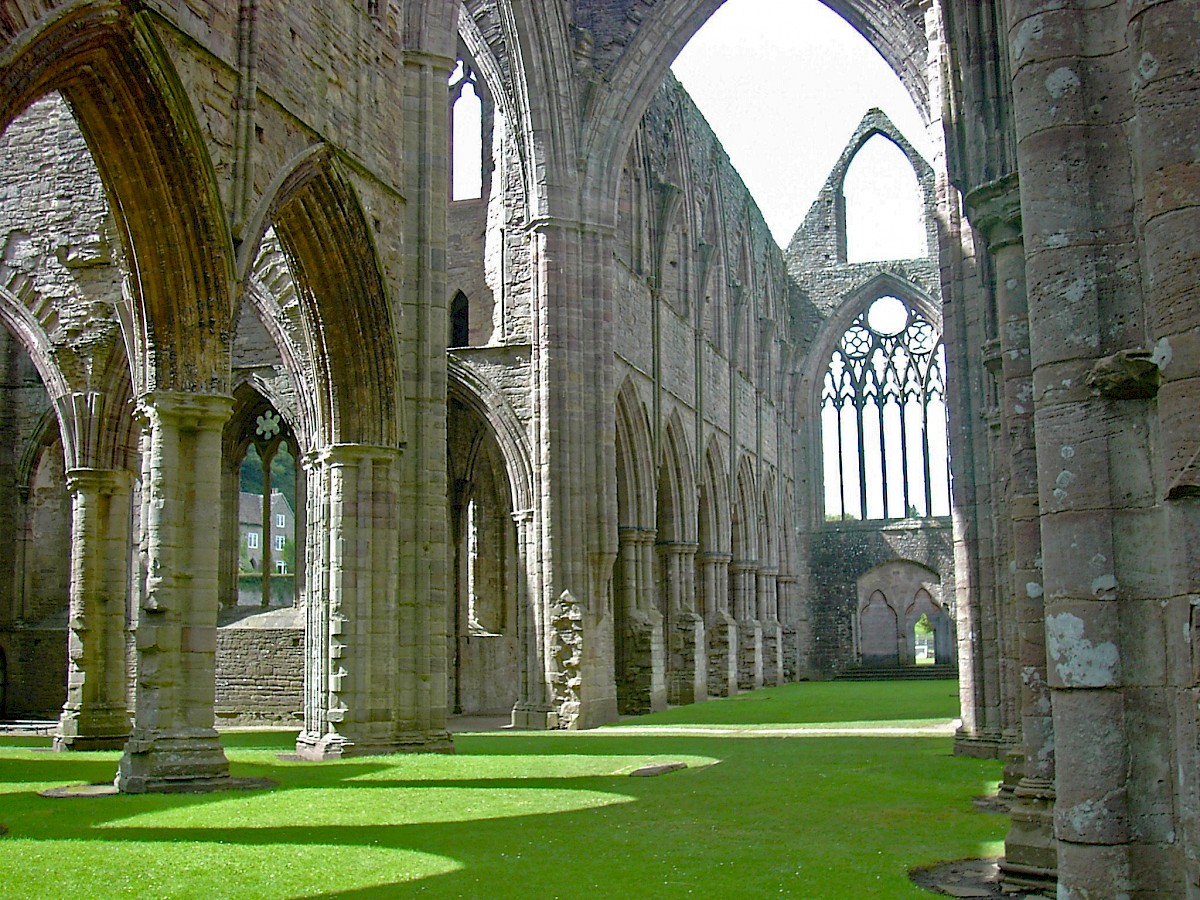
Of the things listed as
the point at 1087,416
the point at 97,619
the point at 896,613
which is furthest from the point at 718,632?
the point at 1087,416

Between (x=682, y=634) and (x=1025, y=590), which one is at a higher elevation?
(x=1025, y=590)

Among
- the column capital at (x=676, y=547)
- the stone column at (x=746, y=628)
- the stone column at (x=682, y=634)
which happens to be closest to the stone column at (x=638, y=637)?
the stone column at (x=682, y=634)

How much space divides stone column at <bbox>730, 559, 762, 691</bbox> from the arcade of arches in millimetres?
134

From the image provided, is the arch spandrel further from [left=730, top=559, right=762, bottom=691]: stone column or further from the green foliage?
the green foliage

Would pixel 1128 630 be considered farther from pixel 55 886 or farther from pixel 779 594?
pixel 779 594

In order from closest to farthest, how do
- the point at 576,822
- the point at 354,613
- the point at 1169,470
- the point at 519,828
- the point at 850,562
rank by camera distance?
1. the point at 1169,470
2. the point at 519,828
3. the point at 576,822
4. the point at 354,613
5. the point at 850,562

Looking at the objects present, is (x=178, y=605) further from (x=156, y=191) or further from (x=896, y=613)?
(x=896, y=613)

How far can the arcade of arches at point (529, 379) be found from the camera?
382cm

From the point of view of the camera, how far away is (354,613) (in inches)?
487

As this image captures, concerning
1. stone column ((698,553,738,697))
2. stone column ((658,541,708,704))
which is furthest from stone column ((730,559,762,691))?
stone column ((658,541,708,704))

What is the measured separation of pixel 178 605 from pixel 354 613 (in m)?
2.65

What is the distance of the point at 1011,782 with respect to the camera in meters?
8.04

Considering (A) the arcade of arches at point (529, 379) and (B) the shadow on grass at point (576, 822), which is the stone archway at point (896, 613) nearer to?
(A) the arcade of arches at point (529, 379)

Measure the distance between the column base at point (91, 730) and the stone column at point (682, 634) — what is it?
36.4 feet
